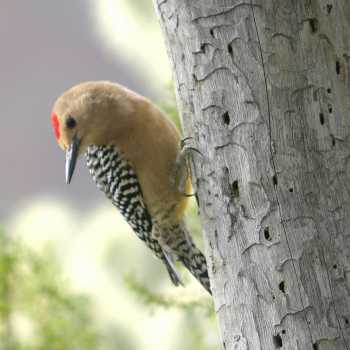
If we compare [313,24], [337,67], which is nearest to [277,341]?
[337,67]

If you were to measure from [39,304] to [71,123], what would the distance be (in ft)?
3.86

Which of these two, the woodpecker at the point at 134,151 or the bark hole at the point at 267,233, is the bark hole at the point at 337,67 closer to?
the bark hole at the point at 267,233

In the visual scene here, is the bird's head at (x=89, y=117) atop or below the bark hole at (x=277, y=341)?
atop

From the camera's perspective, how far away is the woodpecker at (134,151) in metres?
2.92

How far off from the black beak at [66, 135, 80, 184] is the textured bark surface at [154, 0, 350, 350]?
79cm

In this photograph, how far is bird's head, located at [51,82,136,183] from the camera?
2967mm

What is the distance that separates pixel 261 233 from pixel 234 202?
0.12 meters

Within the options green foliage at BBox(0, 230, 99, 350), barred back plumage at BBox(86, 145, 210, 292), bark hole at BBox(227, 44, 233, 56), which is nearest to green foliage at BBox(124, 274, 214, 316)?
barred back plumage at BBox(86, 145, 210, 292)

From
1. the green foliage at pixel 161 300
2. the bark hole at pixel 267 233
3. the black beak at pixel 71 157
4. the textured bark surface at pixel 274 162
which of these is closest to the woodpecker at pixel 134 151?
the black beak at pixel 71 157

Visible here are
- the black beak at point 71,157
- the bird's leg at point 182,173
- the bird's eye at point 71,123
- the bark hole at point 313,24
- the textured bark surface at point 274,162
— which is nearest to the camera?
the textured bark surface at point 274,162

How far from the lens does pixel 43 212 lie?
4215 mm

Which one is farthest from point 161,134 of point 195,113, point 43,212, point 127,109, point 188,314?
point 43,212

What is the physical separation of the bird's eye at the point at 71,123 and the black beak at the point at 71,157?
0.14ft

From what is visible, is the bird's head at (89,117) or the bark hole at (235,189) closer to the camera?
the bark hole at (235,189)
